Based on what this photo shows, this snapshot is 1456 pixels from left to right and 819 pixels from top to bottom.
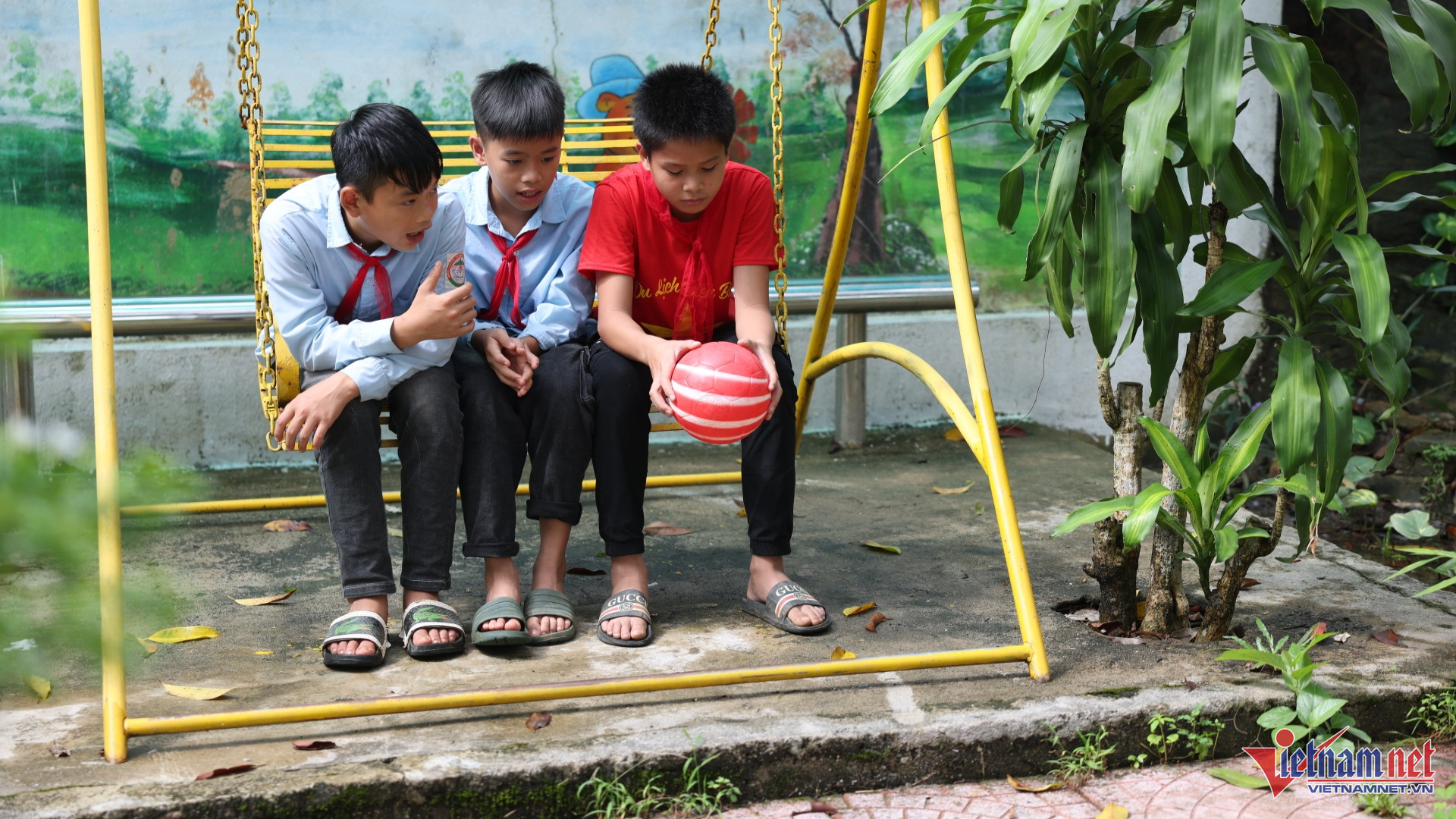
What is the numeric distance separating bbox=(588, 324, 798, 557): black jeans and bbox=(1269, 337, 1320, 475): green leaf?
0.92m

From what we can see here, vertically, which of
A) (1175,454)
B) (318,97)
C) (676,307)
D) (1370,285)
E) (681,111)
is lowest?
(1175,454)

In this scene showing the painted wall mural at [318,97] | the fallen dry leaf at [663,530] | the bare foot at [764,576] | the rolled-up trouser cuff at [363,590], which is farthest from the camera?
the painted wall mural at [318,97]

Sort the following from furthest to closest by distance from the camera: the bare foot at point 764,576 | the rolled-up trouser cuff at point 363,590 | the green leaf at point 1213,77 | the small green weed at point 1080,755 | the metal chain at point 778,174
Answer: the metal chain at point 778,174, the bare foot at point 764,576, the rolled-up trouser cuff at point 363,590, the small green weed at point 1080,755, the green leaf at point 1213,77

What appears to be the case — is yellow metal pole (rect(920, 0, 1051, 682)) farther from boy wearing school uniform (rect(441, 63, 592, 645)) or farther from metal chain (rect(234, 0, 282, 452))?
metal chain (rect(234, 0, 282, 452))

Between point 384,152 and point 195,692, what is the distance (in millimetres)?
994

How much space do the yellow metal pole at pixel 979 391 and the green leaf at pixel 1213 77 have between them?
0.52m

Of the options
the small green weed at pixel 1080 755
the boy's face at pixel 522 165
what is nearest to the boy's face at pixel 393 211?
the boy's face at pixel 522 165

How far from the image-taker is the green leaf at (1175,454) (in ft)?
7.11

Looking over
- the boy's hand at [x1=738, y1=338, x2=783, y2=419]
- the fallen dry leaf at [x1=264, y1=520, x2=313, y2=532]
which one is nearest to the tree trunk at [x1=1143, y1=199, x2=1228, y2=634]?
the boy's hand at [x1=738, y1=338, x2=783, y2=419]

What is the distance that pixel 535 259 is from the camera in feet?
8.50

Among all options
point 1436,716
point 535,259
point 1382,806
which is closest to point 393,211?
point 535,259

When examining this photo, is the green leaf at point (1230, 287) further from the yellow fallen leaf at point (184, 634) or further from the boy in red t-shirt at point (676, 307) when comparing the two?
the yellow fallen leaf at point (184, 634)

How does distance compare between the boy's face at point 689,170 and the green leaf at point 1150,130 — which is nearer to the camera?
the green leaf at point 1150,130

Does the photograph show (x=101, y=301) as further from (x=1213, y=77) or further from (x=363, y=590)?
(x=1213, y=77)
